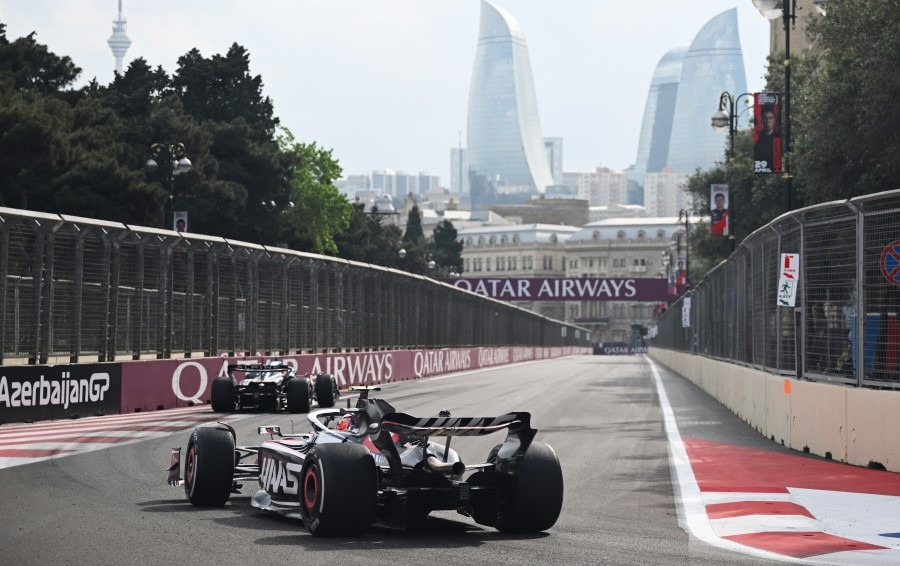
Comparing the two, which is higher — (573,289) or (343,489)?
(573,289)

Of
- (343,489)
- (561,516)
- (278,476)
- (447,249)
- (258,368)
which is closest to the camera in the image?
(343,489)

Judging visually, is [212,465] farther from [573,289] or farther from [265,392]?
[573,289]

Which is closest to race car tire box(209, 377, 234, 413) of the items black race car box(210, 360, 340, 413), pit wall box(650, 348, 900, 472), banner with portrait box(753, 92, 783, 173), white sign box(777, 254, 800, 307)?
black race car box(210, 360, 340, 413)

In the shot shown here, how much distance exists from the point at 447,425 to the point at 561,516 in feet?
5.85

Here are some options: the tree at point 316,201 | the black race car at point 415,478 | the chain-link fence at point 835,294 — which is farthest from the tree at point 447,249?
the black race car at point 415,478

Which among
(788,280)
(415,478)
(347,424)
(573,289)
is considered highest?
(573,289)

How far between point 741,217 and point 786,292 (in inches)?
1566

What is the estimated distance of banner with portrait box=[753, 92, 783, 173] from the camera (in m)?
32.7

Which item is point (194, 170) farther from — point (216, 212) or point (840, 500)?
point (840, 500)

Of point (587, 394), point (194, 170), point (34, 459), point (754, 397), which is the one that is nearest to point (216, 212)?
point (194, 170)

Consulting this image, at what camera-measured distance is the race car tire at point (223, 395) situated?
22438mm

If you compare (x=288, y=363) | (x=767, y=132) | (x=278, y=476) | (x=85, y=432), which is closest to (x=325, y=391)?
(x=288, y=363)

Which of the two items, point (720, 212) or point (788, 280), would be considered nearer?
point (788, 280)

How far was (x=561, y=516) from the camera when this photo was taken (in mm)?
10547
